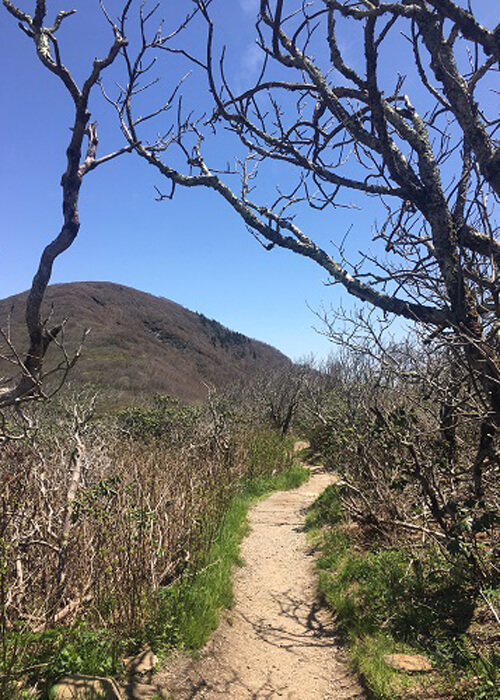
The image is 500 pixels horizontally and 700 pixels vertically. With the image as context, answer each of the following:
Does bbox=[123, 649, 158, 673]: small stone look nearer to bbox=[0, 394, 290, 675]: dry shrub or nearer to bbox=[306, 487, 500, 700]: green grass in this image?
bbox=[0, 394, 290, 675]: dry shrub

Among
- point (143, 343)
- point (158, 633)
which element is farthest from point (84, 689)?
point (143, 343)

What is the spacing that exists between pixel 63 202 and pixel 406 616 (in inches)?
160

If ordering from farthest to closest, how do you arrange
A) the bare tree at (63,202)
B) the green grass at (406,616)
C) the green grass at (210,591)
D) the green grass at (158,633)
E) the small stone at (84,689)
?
the green grass at (210,591) < the green grass at (406,616) < the green grass at (158,633) < the small stone at (84,689) < the bare tree at (63,202)

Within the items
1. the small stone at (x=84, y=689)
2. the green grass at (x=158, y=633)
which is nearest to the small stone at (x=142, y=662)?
the green grass at (x=158, y=633)

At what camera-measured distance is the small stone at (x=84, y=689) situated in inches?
105

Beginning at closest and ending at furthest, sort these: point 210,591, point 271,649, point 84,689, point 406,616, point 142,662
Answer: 1. point 84,689
2. point 142,662
3. point 406,616
4. point 271,649
5. point 210,591

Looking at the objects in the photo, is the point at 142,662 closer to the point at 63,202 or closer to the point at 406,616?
the point at 406,616

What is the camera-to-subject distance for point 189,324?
69.9 metres

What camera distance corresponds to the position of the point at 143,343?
54219 millimetres

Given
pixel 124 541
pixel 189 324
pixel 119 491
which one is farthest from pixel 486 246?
pixel 189 324

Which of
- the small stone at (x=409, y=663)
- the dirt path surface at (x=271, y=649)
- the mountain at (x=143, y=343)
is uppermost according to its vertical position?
the mountain at (x=143, y=343)

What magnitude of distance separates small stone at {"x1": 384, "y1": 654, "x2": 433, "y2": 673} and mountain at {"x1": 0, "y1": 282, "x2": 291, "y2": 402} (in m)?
28.5

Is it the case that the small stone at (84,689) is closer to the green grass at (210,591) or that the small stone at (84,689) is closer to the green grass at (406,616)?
the green grass at (210,591)

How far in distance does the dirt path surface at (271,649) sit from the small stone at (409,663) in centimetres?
32
